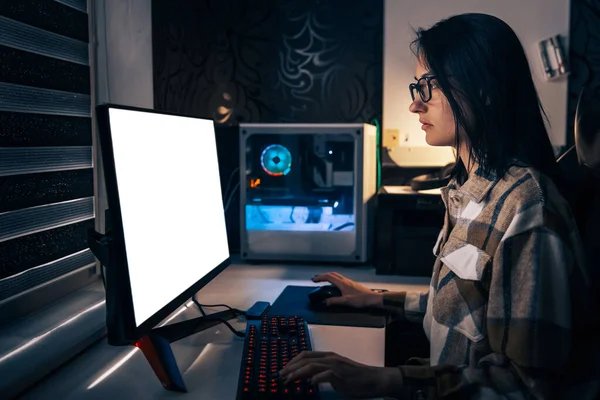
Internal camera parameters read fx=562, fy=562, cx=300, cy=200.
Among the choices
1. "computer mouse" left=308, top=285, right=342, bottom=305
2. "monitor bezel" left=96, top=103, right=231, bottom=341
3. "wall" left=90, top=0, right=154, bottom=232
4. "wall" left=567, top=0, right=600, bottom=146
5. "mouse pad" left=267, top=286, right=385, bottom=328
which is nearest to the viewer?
"monitor bezel" left=96, top=103, right=231, bottom=341

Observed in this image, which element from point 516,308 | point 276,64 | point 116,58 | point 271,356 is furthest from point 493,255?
point 276,64

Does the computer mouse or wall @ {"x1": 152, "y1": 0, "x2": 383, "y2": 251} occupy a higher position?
wall @ {"x1": 152, "y1": 0, "x2": 383, "y2": 251}

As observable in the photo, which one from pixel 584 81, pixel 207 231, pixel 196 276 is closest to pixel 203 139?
pixel 207 231

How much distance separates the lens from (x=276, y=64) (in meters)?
2.34

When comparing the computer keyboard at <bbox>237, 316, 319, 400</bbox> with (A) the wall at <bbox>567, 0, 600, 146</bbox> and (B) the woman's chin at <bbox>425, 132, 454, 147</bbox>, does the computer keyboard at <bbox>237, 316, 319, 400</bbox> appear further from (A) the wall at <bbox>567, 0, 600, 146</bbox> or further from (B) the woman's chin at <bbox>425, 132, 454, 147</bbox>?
(A) the wall at <bbox>567, 0, 600, 146</bbox>

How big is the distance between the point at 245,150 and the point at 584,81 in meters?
1.39

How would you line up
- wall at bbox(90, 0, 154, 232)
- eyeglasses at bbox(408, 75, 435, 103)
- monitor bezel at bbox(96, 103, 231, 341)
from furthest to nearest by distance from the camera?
1. wall at bbox(90, 0, 154, 232)
2. eyeglasses at bbox(408, 75, 435, 103)
3. monitor bezel at bbox(96, 103, 231, 341)

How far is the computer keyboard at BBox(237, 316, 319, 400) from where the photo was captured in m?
0.82

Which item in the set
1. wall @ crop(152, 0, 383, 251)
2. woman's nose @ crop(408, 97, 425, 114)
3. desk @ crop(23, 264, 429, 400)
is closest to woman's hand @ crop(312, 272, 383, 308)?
desk @ crop(23, 264, 429, 400)

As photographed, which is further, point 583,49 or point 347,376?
point 583,49

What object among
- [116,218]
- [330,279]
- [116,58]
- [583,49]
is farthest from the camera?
[583,49]

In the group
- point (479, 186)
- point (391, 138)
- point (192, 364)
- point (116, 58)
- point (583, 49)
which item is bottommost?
point (192, 364)

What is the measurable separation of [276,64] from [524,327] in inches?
69.3

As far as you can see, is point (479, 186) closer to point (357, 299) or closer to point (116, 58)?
point (357, 299)
